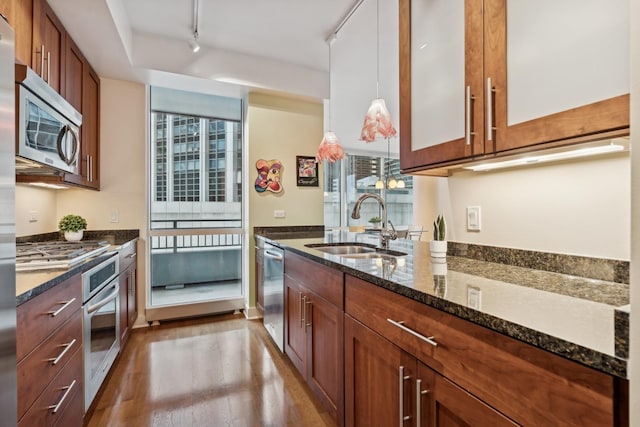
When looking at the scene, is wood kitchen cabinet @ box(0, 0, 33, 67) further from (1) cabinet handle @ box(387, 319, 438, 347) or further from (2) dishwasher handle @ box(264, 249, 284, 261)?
(1) cabinet handle @ box(387, 319, 438, 347)

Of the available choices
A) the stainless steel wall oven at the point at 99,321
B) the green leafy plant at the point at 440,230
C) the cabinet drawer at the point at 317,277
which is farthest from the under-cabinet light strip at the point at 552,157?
the stainless steel wall oven at the point at 99,321

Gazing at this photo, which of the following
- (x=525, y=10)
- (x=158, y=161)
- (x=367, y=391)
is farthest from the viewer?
(x=158, y=161)

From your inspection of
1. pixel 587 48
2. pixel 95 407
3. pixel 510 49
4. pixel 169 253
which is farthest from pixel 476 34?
pixel 169 253

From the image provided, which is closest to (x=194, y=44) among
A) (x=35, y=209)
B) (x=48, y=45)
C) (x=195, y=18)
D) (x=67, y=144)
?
(x=195, y=18)

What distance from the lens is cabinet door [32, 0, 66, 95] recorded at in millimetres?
1784

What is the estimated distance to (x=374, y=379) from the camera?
1.22 meters

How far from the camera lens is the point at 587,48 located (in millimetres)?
879

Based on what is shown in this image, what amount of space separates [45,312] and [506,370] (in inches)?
61.0

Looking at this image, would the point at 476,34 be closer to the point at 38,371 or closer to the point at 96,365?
the point at 38,371

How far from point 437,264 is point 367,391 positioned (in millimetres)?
610

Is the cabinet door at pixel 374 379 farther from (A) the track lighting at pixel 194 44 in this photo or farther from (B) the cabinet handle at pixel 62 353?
(A) the track lighting at pixel 194 44

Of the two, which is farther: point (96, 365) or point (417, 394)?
point (96, 365)

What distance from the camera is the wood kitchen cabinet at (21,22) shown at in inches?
59.4

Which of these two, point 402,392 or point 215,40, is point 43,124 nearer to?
point 215,40
